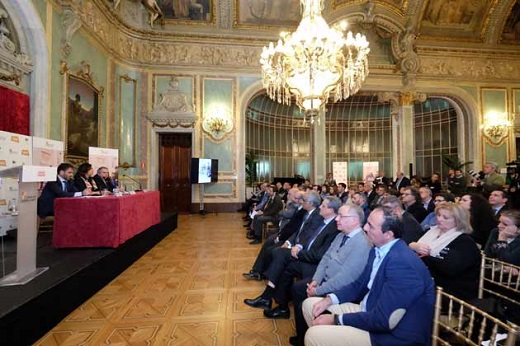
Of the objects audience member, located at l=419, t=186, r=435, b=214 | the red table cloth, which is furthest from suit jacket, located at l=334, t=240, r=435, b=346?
the red table cloth

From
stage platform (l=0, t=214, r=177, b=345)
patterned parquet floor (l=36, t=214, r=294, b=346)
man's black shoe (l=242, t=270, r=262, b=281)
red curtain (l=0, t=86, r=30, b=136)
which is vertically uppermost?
red curtain (l=0, t=86, r=30, b=136)

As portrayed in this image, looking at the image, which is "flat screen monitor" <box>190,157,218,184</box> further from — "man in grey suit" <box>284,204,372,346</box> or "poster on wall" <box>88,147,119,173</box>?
"man in grey suit" <box>284,204,372,346</box>

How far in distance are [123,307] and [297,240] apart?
6.31 feet

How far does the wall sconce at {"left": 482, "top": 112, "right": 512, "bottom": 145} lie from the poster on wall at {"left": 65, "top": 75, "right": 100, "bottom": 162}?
13050mm

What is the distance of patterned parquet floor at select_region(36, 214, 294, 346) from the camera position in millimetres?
2535

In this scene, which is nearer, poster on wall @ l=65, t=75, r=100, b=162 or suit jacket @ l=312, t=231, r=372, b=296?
suit jacket @ l=312, t=231, r=372, b=296

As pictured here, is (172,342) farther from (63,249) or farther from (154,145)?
(154,145)

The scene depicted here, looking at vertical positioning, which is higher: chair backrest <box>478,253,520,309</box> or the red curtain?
the red curtain

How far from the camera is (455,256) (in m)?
2.11

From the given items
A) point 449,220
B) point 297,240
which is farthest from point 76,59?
point 449,220

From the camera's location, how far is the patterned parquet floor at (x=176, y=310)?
254cm

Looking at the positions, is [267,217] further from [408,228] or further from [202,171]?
[202,171]

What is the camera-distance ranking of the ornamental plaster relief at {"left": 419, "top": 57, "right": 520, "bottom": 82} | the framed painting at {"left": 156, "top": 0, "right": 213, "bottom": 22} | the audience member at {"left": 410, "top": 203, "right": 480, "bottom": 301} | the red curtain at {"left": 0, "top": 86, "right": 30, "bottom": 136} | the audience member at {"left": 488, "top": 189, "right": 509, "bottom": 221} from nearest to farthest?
the audience member at {"left": 410, "top": 203, "right": 480, "bottom": 301} → the audience member at {"left": 488, "top": 189, "right": 509, "bottom": 221} → the red curtain at {"left": 0, "top": 86, "right": 30, "bottom": 136} → the framed painting at {"left": 156, "top": 0, "right": 213, "bottom": 22} → the ornamental plaster relief at {"left": 419, "top": 57, "right": 520, "bottom": 82}

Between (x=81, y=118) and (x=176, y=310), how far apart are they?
20.5 feet
